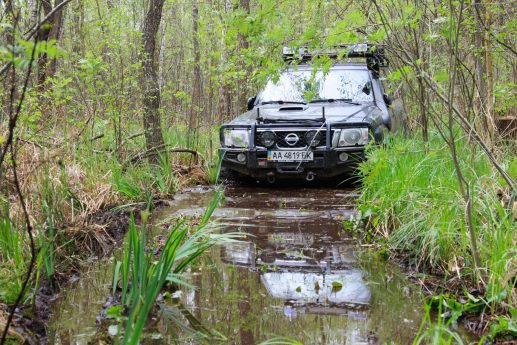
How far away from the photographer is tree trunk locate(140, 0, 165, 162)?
23.5 feet

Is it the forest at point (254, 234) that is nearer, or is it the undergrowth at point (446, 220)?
the forest at point (254, 234)

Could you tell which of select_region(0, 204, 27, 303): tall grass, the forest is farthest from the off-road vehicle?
select_region(0, 204, 27, 303): tall grass

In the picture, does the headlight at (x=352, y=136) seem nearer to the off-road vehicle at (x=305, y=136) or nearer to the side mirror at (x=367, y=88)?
the off-road vehicle at (x=305, y=136)

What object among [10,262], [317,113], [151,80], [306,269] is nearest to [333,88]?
[317,113]

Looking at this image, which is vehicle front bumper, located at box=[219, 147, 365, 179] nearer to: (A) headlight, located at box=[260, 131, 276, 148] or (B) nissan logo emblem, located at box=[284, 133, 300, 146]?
(A) headlight, located at box=[260, 131, 276, 148]

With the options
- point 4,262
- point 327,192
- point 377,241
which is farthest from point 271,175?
point 4,262

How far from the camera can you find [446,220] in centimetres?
351

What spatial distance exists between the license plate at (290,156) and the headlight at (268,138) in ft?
0.32

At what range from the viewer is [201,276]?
3.36 m

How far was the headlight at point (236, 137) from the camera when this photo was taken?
6465 mm

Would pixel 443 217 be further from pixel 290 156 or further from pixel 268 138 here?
pixel 268 138

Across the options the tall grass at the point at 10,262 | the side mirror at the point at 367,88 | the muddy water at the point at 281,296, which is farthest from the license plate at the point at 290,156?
the tall grass at the point at 10,262

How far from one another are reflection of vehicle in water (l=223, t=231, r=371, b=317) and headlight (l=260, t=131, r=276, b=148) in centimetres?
210

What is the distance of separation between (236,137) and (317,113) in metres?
1.01
